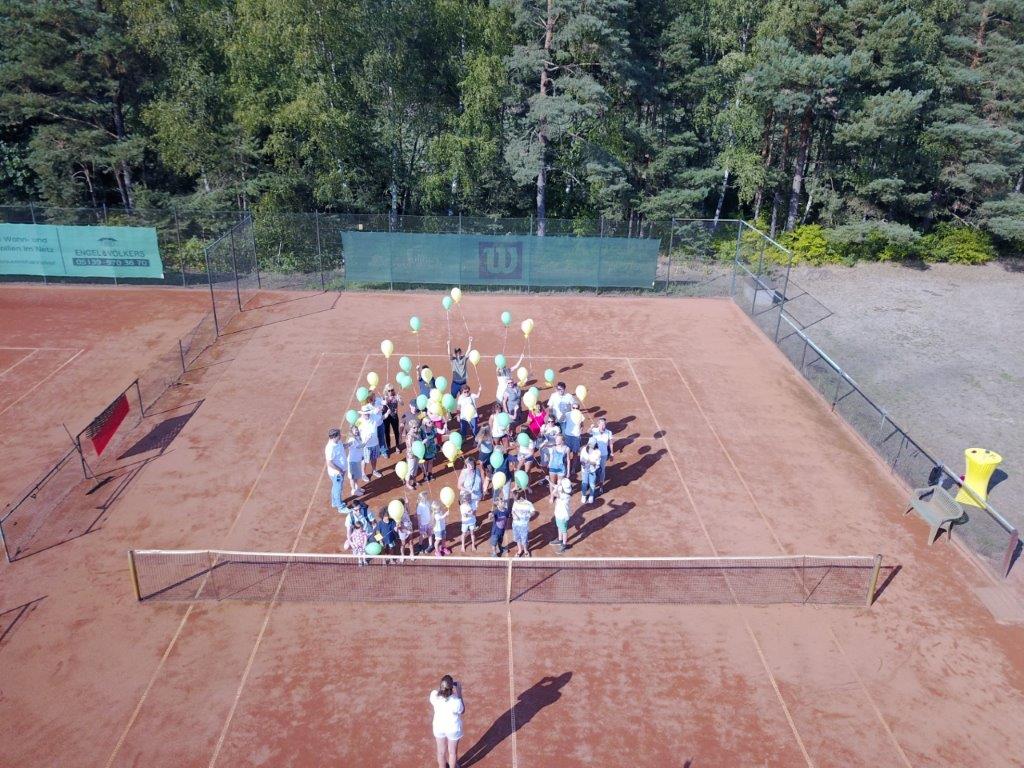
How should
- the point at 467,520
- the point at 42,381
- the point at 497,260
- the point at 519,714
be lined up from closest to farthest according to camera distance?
the point at 519,714 → the point at 467,520 → the point at 42,381 → the point at 497,260

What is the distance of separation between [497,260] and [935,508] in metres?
18.3

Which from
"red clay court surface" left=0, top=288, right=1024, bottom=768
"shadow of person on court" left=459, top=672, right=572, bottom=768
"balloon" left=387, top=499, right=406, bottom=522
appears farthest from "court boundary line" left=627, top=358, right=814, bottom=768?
"balloon" left=387, top=499, right=406, bottom=522

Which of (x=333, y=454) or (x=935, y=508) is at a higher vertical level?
(x=333, y=454)

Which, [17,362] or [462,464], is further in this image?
[17,362]

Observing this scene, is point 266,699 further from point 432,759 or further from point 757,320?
point 757,320

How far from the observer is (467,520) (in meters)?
13.8

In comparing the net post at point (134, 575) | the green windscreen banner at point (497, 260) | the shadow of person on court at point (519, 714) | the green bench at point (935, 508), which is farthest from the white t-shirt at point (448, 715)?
the green windscreen banner at point (497, 260)

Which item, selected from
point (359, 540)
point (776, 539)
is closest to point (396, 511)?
point (359, 540)

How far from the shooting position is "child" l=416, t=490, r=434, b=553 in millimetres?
13453

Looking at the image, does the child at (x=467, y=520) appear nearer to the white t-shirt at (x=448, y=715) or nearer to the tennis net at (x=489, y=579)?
the tennis net at (x=489, y=579)

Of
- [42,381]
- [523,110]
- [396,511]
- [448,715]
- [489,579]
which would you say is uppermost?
[523,110]

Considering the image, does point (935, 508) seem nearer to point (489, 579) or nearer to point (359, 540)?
point (489, 579)

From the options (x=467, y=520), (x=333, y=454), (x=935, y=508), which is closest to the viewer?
(x=467, y=520)

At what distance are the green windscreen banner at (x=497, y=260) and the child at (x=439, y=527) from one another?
17227mm
